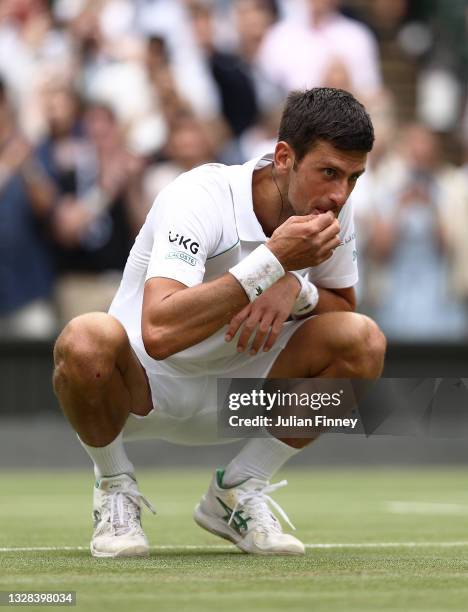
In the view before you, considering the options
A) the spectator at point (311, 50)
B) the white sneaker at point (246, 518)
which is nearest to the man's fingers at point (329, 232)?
the white sneaker at point (246, 518)

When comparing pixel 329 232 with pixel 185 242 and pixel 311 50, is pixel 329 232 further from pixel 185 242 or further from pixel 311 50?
pixel 311 50

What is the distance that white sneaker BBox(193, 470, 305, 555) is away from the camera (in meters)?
4.52

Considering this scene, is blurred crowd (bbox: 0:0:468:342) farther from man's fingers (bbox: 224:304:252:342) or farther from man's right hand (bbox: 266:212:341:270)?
man's right hand (bbox: 266:212:341:270)

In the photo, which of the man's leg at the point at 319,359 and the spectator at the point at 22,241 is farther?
the spectator at the point at 22,241

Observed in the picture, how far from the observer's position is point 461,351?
1156 cm

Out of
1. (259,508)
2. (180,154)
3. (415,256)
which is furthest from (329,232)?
(415,256)

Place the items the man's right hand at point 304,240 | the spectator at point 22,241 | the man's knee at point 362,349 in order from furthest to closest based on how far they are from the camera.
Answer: the spectator at point 22,241
the man's knee at point 362,349
the man's right hand at point 304,240

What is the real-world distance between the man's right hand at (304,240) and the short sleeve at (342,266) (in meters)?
0.48

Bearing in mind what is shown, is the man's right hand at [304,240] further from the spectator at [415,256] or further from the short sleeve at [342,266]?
the spectator at [415,256]

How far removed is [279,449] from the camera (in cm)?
478

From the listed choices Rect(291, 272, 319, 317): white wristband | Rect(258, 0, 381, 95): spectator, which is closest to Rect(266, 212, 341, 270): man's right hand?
Rect(291, 272, 319, 317): white wristband

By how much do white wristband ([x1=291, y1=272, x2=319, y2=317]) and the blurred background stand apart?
586cm

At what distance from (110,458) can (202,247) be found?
0.81 meters

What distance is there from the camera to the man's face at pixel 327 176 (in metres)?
4.21
